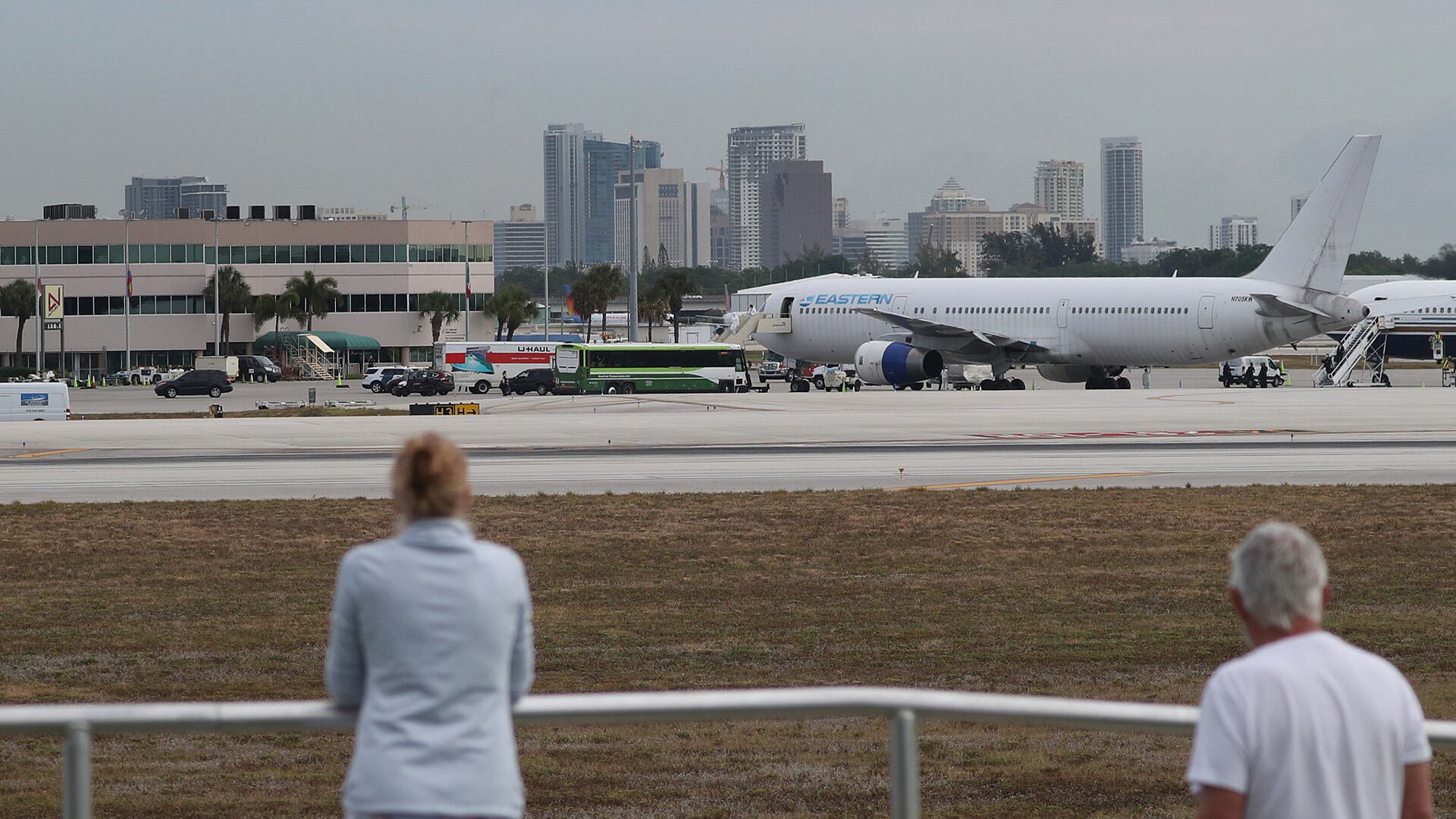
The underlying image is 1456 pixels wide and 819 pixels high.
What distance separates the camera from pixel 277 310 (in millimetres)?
138625

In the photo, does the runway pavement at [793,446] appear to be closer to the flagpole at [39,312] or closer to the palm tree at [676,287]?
the flagpole at [39,312]

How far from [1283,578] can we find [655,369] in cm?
7774

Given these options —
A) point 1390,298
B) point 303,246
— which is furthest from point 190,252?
point 1390,298

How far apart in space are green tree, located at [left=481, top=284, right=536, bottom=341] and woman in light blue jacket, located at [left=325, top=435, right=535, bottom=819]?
14652cm

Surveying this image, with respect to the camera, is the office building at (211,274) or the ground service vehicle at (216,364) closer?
the ground service vehicle at (216,364)

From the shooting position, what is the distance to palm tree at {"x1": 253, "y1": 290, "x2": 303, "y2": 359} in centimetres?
13875

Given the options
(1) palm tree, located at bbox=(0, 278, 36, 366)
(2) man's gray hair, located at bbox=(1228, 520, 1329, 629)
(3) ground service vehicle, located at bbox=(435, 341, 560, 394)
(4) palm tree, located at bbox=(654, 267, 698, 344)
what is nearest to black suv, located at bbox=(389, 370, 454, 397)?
(3) ground service vehicle, located at bbox=(435, 341, 560, 394)

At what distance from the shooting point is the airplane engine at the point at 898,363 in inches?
2970

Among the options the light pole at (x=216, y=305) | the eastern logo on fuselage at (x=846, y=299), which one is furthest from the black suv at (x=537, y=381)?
the light pole at (x=216, y=305)

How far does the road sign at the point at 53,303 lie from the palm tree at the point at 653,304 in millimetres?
54996

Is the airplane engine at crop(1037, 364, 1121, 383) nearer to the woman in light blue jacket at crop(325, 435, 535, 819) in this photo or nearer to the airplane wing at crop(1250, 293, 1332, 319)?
the airplane wing at crop(1250, 293, 1332, 319)

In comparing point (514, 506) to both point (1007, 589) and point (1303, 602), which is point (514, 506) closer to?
point (1007, 589)

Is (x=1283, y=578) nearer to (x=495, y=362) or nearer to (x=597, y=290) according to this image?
(x=495, y=362)

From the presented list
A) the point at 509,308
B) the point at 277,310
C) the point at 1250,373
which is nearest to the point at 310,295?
the point at 277,310
